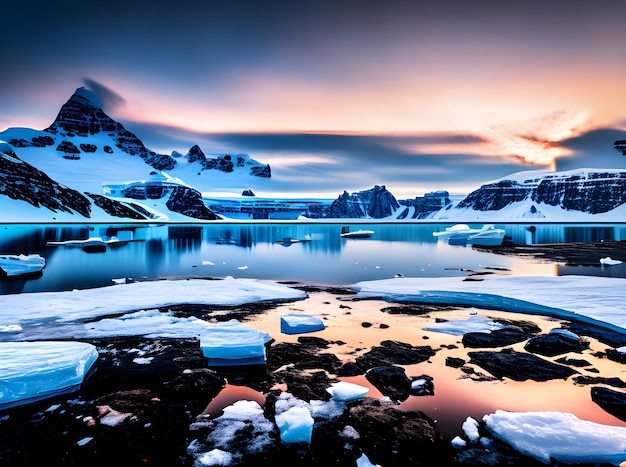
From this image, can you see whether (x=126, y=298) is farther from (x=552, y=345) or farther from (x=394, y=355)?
(x=552, y=345)

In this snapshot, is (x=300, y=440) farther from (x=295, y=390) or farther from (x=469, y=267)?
(x=469, y=267)

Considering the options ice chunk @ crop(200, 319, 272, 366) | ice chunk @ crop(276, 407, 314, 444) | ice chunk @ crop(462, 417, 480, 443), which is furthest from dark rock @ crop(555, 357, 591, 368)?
ice chunk @ crop(200, 319, 272, 366)

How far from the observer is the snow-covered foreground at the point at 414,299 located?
6.16 meters

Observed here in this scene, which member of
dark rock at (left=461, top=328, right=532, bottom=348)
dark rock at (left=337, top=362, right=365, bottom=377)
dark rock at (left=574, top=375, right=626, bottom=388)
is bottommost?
dark rock at (left=574, top=375, right=626, bottom=388)

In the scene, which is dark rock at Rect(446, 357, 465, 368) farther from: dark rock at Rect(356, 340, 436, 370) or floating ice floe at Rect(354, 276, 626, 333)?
floating ice floe at Rect(354, 276, 626, 333)

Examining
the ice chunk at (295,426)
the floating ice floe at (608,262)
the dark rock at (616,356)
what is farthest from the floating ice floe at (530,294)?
the floating ice floe at (608,262)

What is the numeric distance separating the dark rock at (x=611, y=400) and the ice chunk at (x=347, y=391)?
177 inches

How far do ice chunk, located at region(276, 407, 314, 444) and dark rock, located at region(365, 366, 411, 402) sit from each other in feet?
6.53

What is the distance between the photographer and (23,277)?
86.5 ft

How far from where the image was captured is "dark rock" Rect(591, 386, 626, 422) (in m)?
7.11

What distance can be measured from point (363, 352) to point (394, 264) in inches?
989

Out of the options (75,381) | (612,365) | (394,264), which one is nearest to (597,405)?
(612,365)

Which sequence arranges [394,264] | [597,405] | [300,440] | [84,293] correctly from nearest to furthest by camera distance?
[300,440] → [597,405] → [84,293] → [394,264]

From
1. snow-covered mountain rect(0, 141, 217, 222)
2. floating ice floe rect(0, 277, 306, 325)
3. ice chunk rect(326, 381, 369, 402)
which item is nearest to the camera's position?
ice chunk rect(326, 381, 369, 402)
